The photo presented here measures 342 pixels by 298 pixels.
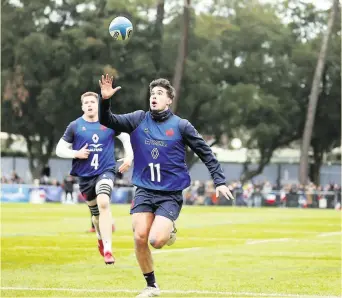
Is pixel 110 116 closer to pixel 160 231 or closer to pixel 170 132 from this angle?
pixel 170 132

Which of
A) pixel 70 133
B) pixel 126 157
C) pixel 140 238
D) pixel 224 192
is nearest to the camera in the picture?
pixel 224 192

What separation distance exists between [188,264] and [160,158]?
4279 millimetres

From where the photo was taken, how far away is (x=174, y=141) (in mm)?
11852

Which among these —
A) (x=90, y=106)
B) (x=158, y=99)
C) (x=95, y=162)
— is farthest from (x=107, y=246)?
(x=158, y=99)

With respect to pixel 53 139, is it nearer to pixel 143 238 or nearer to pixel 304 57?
pixel 304 57

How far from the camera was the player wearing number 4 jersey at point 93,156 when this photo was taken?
52.6ft

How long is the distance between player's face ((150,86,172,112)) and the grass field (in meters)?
2.17

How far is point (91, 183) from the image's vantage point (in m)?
16.2

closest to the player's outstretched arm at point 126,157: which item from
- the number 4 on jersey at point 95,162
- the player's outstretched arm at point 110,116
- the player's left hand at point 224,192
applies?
the number 4 on jersey at point 95,162

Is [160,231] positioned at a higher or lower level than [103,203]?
lower

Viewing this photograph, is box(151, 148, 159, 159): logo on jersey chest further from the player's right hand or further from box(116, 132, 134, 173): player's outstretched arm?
the player's right hand

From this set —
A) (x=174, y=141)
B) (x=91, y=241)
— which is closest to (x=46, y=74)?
(x=91, y=241)

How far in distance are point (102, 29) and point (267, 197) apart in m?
17.3

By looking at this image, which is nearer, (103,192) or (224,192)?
(224,192)
